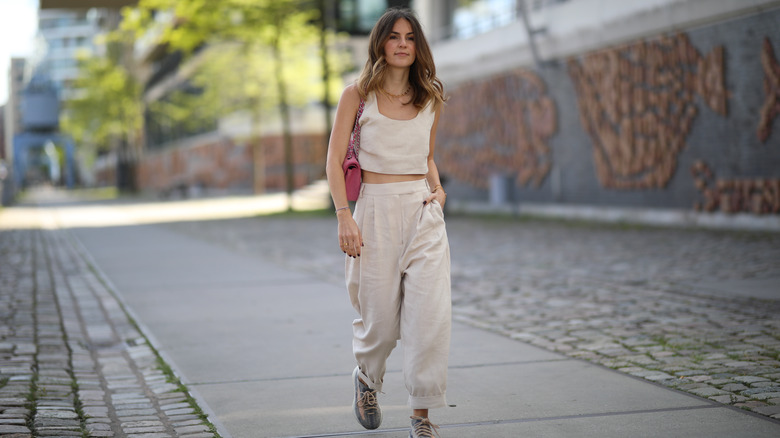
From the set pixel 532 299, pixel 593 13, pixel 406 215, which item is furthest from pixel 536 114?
pixel 406 215

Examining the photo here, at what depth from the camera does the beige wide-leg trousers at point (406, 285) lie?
12.5ft

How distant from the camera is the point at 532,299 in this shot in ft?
26.7

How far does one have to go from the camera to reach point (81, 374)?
5.63 metres

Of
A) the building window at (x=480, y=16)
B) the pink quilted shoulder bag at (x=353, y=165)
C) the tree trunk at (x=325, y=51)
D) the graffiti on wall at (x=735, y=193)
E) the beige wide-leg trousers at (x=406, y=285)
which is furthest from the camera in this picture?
the tree trunk at (x=325, y=51)

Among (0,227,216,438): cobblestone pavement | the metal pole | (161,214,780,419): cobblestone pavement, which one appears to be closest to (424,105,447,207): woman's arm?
(0,227,216,438): cobblestone pavement

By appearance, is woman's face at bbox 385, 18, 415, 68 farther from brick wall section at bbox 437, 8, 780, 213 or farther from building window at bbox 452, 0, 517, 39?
building window at bbox 452, 0, 517, 39

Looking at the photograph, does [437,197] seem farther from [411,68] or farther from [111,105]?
[111,105]

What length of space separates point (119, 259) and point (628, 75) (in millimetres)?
8796

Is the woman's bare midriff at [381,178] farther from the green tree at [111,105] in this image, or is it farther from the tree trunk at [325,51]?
the green tree at [111,105]

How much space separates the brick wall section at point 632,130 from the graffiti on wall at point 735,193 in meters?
0.05

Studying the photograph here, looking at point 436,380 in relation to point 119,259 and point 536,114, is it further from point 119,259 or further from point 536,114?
point 536,114

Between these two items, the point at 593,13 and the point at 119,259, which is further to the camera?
the point at 593,13

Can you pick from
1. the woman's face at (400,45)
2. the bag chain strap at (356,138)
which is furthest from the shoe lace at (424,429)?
the woman's face at (400,45)

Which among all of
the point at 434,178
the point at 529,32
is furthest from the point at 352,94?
the point at 529,32
